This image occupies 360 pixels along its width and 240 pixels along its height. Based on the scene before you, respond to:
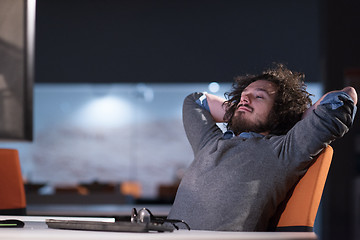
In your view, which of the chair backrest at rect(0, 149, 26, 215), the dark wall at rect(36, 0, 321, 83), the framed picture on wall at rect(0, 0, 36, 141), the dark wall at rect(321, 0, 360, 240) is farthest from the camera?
the dark wall at rect(36, 0, 321, 83)

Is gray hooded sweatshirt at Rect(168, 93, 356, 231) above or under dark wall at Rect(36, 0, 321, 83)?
Answer: under

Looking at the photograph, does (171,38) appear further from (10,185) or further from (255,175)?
(255,175)

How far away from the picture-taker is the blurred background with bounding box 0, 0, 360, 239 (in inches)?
189

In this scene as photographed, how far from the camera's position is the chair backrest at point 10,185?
7.82ft

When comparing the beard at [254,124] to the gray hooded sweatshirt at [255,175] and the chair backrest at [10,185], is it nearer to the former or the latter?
the gray hooded sweatshirt at [255,175]

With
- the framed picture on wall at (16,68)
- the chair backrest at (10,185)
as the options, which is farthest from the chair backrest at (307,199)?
the framed picture on wall at (16,68)

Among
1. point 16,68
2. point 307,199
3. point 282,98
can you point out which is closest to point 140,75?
point 16,68

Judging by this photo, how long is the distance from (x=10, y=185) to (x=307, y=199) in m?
1.47

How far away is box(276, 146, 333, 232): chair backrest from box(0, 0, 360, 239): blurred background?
0.93 meters

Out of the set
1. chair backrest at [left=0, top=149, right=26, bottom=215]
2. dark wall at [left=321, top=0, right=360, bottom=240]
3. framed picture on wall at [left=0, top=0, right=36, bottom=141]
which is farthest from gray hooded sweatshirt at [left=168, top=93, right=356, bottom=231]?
dark wall at [left=321, top=0, right=360, bottom=240]

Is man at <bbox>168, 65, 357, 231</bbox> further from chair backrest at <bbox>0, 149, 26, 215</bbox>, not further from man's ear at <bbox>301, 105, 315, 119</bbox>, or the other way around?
chair backrest at <bbox>0, 149, 26, 215</bbox>

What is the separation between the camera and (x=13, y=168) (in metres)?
2.41

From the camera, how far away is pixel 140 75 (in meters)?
7.63

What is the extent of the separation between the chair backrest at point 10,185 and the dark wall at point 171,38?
5190 mm
